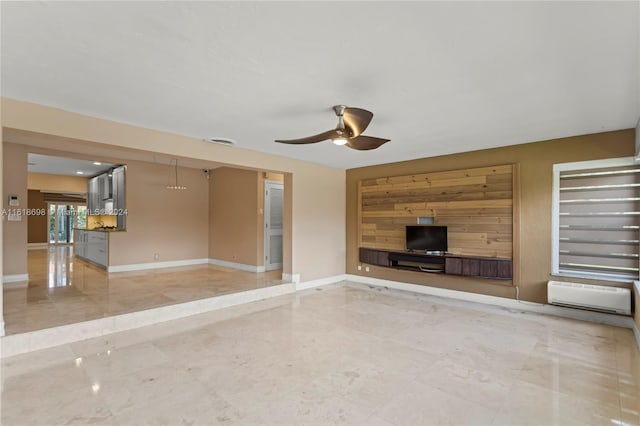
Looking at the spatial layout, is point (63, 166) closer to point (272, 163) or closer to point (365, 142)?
point (272, 163)

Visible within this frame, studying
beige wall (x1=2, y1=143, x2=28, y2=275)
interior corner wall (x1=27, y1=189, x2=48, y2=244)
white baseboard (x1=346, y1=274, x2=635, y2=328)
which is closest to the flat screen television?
white baseboard (x1=346, y1=274, x2=635, y2=328)

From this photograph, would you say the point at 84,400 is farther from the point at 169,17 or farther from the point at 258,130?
the point at 258,130

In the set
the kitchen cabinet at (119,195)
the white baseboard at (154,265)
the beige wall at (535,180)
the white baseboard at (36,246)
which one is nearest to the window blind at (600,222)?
the beige wall at (535,180)

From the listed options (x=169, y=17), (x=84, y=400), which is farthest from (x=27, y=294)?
(x=169, y=17)

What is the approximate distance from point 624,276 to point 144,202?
A: 854cm

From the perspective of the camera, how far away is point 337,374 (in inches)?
108

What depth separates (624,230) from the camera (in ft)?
12.9

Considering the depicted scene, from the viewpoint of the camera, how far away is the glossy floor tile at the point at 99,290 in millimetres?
3756

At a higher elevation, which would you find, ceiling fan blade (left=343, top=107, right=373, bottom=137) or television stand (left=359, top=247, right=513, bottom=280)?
ceiling fan blade (left=343, top=107, right=373, bottom=137)

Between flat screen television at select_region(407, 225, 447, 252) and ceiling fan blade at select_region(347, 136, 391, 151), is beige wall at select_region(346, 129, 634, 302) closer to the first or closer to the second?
flat screen television at select_region(407, 225, 447, 252)

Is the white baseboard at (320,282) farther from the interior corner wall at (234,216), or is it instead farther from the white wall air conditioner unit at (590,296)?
the white wall air conditioner unit at (590,296)

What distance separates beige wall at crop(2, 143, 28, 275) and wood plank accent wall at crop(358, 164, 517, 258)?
20.6 ft

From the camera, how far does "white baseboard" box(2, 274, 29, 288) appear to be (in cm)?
520

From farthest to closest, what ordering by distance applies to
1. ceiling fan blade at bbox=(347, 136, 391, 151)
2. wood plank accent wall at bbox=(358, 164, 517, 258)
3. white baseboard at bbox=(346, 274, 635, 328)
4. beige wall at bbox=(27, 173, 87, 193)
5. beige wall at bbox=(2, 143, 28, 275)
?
1. beige wall at bbox=(27, 173, 87, 193)
2. beige wall at bbox=(2, 143, 28, 275)
3. wood plank accent wall at bbox=(358, 164, 517, 258)
4. white baseboard at bbox=(346, 274, 635, 328)
5. ceiling fan blade at bbox=(347, 136, 391, 151)
